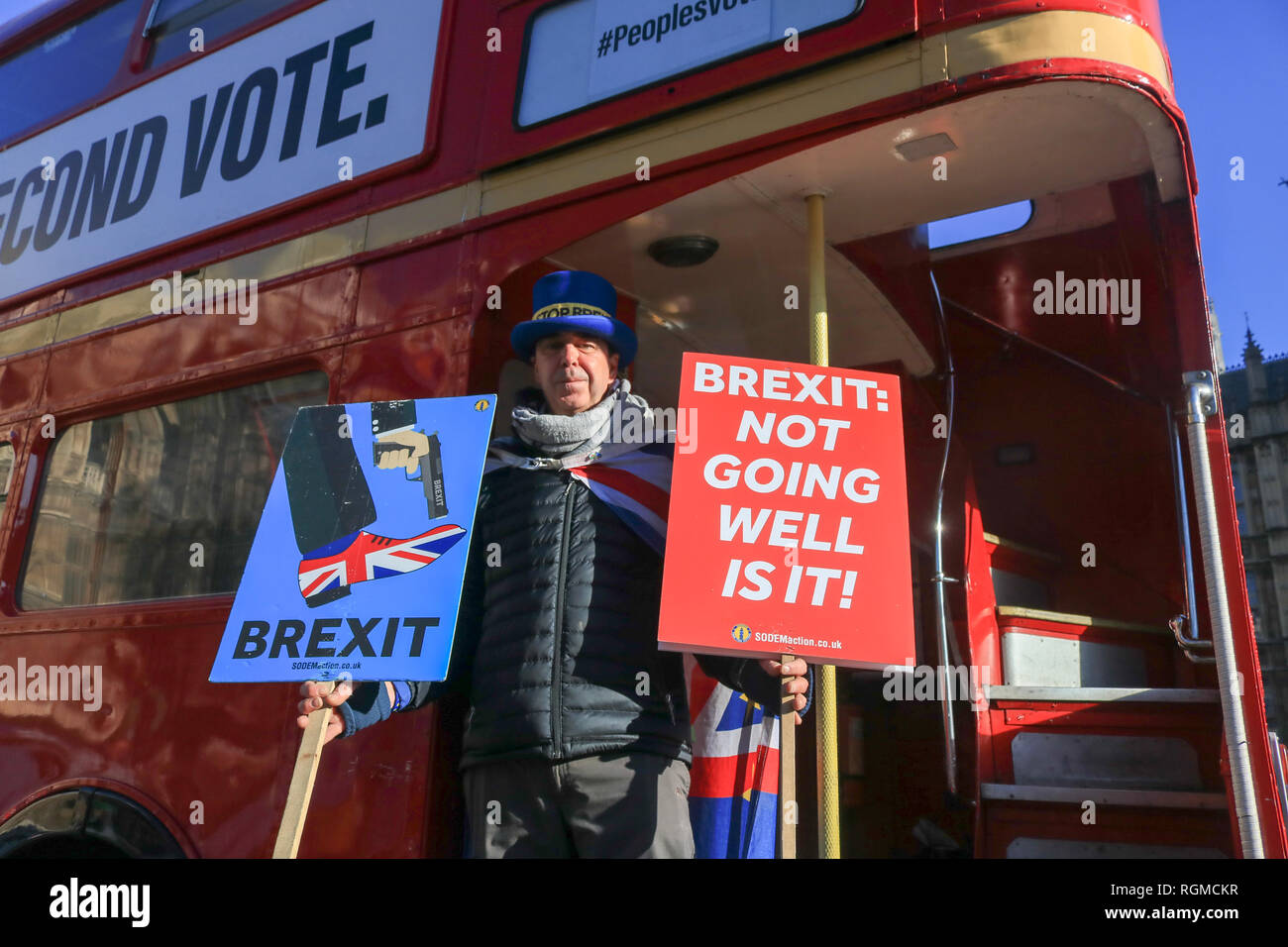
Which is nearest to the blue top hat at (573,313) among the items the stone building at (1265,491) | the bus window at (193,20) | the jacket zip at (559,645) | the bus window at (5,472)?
the jacket zip at (559,645)

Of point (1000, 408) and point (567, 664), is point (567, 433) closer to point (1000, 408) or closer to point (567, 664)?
point (567, 664)

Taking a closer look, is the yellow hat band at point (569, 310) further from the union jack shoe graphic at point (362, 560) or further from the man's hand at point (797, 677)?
the man's hand at point (797, 677)

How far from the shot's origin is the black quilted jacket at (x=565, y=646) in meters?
2.07

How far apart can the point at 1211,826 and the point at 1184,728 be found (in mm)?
240

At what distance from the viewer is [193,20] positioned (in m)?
3.82

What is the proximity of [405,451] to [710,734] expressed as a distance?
1.12 meters

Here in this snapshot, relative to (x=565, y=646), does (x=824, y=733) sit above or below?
below

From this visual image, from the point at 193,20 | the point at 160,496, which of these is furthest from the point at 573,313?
the point at 193,20

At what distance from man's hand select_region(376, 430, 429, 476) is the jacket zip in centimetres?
36

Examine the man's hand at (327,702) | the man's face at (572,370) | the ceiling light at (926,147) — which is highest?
the ceiling light at (926,147)
